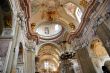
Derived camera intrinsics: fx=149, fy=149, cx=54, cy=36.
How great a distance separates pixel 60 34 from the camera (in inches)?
746

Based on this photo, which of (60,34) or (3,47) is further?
(60,34)

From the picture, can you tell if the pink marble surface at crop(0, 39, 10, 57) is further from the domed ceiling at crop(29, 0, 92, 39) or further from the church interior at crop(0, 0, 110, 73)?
the domed ceiling at crop(29, 0, 92, 39)

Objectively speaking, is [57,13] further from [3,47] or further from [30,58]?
[3,47]

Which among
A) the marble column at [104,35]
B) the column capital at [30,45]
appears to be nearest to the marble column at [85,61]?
the marble column at [104,35]

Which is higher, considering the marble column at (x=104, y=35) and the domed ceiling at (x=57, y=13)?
the domed ceiling at (x=57, y=13)

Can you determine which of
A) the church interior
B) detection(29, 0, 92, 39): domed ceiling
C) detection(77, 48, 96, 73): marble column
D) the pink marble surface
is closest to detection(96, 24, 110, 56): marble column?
the church interior

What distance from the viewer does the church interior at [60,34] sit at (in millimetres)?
8048

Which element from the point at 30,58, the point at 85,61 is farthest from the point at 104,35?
the point at 30,58

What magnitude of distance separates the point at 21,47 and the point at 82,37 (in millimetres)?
6164

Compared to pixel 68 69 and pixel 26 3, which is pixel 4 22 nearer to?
pixel 26 3

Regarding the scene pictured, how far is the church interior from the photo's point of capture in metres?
8.05

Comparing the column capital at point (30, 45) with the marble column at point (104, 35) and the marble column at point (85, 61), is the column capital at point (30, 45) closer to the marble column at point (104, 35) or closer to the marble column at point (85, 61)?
the marble column at point (85, 61)

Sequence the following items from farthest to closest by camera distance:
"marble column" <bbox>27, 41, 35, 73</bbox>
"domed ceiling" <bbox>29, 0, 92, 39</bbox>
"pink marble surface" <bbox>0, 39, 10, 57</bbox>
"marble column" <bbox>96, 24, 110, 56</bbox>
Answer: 1. "domed ceiling" <bbox>29, 0, 92, 39</bbox>
2. "marble column" <bbox>27, 41, 35, 73</bbox>
3. "marble column" <bbox>96, 24, 110, 56</bbox>
4. "pink marble surface" <bbox>0, 39, 10, 57</bbox>

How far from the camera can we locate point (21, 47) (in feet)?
35.1
